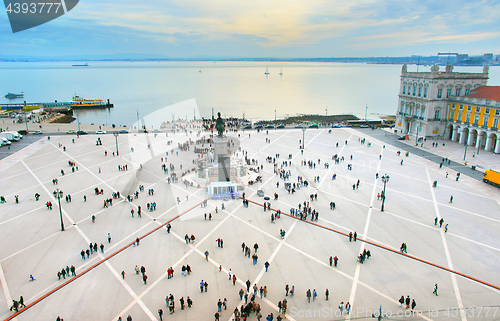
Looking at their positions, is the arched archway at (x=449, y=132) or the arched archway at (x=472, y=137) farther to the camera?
the arched archway at (x=449, y=132)

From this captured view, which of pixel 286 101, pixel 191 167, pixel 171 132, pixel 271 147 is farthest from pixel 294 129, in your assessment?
pixel 286 101

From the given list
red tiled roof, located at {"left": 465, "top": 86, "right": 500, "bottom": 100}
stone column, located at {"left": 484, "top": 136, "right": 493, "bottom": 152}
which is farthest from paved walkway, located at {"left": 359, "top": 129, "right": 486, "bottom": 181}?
red tiled roof, located at {"left": 465, "top": 86, "right": 500, "bottom": 100}

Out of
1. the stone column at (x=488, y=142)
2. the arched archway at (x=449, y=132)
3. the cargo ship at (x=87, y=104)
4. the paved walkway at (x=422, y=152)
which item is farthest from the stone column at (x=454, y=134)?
the cargo ship at (x=87, y=104)

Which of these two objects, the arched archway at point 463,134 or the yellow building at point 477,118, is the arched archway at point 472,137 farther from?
the arched archway at point 463,134

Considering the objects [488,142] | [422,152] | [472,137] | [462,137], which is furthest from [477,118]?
[422,152]

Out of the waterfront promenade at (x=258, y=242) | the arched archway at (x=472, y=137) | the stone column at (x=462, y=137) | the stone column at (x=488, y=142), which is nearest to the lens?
the waterfront promenade at (x=258, y=242)

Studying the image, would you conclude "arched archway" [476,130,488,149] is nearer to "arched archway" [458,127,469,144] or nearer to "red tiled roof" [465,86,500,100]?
"arched archway" [458,127,469,144]

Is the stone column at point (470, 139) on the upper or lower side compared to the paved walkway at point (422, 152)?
upper

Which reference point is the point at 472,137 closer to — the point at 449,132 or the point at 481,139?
the point at 481,139

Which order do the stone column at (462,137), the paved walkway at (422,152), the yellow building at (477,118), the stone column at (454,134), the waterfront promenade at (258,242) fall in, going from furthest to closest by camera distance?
the stone column at (454,134) < the stone column at (462,137) < the yellow building at (477,118) < the paved walkway at (422,152) < the waterfront promenade at (258,242)
